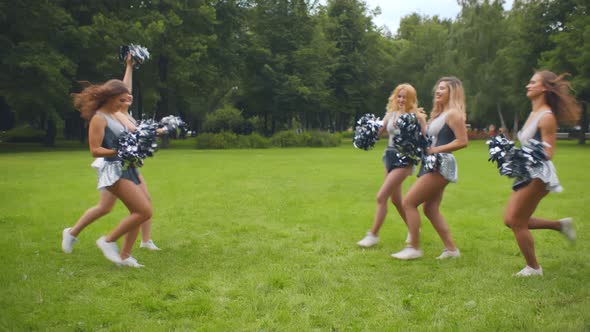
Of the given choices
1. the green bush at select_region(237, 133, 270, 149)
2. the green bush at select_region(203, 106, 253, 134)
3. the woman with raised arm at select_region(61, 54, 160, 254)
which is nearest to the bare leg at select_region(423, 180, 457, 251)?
the woman with raised arm at select_region(61, 54, 160, 254)

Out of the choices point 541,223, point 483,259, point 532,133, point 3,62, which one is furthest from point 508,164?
Answer: point 3,62

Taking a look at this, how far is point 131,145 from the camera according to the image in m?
6.00

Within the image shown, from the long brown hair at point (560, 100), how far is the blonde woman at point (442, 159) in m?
1.02

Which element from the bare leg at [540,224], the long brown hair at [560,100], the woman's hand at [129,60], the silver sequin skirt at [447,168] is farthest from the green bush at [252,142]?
the long brown hair at [560,100]

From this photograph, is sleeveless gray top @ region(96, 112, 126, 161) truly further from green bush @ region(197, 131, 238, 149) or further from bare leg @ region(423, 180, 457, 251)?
green bush @ region(197, 131, 238, 149)

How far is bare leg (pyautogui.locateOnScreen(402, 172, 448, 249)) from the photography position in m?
6.48

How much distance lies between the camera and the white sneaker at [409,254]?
6.78 metres

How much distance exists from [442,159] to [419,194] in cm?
53

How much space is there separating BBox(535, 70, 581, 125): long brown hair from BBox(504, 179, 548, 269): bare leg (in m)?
0.79

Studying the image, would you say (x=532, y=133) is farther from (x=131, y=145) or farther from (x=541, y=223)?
(x=131, y=145)

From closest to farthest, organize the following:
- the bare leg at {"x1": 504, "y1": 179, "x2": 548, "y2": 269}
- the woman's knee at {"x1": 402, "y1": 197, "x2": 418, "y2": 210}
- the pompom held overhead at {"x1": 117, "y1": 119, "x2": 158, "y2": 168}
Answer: the bare leg at {"x1": 504, "y1": 179, "x2": 548, "y2": 269}, the pompom held overhead at {"x1": 117, "y1": 119, "x2": 158, "y2": 168}, the woman's knee at {"x1": 402, "y1": 197, "x2": 418, "y2": 210}

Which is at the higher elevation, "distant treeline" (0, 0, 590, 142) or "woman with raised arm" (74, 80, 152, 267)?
"distant treeline" (0, 0, 590, 142)

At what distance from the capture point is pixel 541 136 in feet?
18.3

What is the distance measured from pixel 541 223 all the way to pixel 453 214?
4218 mm
